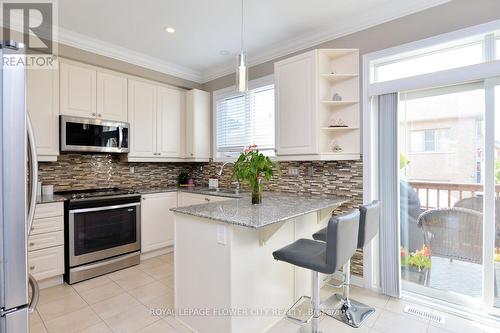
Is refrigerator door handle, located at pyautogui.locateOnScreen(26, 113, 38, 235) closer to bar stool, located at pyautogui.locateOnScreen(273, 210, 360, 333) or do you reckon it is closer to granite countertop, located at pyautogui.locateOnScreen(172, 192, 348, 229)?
granite countertop, located at pyautogui.locateOnScreen(172, 192, 348, 229)

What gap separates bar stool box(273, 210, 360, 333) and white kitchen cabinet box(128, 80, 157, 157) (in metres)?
2.74

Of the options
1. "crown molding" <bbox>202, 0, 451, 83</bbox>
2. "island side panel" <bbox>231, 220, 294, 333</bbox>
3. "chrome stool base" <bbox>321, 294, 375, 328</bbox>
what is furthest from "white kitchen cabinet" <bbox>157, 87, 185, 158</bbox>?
"chrome stool base" <bbox>321, 294, 375, 328</bbox>

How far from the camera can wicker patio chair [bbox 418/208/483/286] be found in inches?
88.4

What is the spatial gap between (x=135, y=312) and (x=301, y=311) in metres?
1.46

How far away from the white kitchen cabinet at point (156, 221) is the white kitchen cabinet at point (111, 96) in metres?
1.17

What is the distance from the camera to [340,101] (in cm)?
274

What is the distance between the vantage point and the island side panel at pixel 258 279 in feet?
5.94

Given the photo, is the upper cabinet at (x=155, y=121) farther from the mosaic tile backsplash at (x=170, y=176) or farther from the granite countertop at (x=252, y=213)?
the granite countertop at (x=252, y=213)

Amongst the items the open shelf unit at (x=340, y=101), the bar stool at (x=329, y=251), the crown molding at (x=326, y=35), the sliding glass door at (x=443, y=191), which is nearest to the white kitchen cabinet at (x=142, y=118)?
the crown molding at (x=326, y=35)

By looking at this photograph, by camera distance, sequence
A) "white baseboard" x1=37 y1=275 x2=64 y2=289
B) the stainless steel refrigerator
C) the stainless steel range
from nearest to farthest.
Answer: the stainless steel refrigerator < "white baseboard" x1=37 y1=275 x2=64 y2=289 < the stainless steel range

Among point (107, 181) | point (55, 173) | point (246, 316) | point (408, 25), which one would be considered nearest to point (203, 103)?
point (107, 181)

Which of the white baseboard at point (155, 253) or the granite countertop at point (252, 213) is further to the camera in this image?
the white baseboard at point (155, 253)

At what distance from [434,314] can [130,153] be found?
152 inches

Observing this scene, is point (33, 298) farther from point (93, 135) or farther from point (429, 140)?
point (429, 140)
